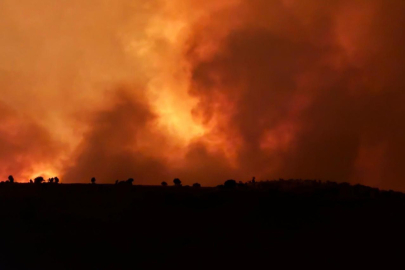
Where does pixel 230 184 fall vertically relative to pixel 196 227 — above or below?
above

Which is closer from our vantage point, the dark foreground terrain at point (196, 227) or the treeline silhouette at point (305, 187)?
the dark foreground terrain at point (196, 227)

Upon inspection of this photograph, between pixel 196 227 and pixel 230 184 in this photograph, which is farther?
pixel 230 184

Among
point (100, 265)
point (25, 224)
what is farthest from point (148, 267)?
point (25, 224)

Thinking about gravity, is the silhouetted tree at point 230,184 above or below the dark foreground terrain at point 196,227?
above

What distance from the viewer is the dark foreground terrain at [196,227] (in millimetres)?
19094

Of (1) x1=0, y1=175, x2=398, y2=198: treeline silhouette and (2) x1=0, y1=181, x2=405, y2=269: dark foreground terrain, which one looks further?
(1) x1=0, y1=175, x2=398, y2=198: treeline silhouette

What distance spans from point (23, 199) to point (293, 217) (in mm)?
12991

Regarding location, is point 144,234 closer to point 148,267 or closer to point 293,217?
point 148,267

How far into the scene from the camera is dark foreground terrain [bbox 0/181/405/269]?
1909 centimetres

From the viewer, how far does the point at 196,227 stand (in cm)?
2150

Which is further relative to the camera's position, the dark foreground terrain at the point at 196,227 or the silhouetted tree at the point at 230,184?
the silhouetted tree at the point at 230,184

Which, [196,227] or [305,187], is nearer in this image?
[196,227]

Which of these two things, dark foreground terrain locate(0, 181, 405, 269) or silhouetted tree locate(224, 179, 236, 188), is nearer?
dark foreground terrain locate(0, 181, 405, 269)

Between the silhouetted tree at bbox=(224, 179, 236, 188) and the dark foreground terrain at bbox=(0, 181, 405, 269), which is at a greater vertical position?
the silhouetted tree at bbox=(224, 179, 236, 188)
